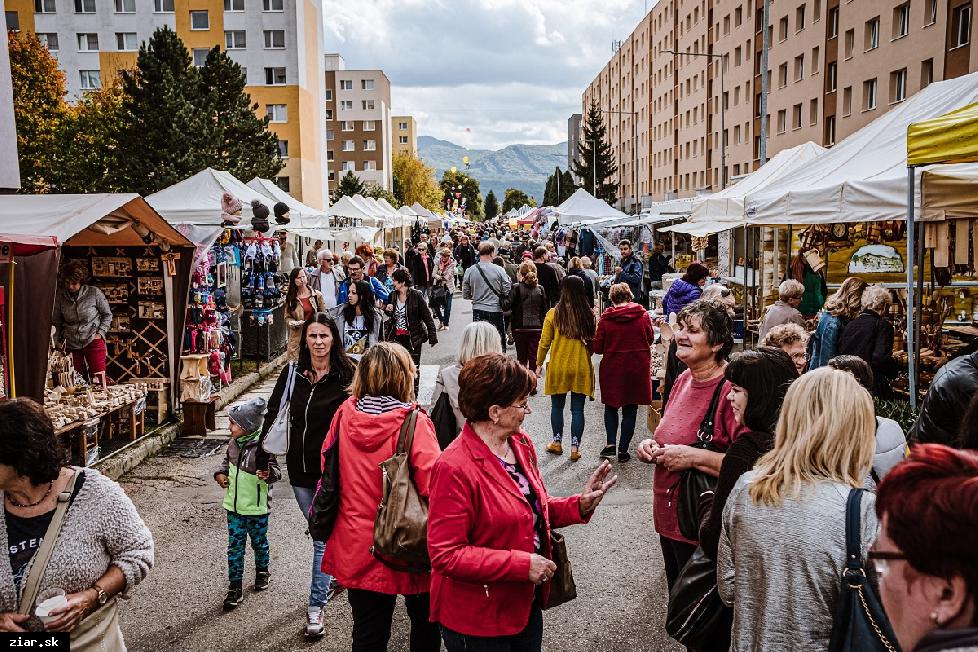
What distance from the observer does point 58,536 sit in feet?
8.50

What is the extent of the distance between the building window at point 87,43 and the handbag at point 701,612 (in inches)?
2277

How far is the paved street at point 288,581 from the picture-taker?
4.47 m

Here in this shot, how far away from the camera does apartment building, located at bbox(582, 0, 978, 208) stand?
86.1ft

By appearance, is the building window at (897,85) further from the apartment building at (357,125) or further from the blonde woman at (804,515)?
the apartment building at (357,125)

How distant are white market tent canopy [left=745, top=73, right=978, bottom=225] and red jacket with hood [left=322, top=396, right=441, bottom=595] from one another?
16.6ft

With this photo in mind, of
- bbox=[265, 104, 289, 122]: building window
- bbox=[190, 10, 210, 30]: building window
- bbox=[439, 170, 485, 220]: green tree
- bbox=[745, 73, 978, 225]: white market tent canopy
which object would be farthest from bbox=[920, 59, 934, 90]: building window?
bbox=[439, 170, 485, 220]: green tree

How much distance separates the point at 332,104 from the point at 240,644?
98.3 m

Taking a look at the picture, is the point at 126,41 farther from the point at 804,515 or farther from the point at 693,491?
the point at 804,515

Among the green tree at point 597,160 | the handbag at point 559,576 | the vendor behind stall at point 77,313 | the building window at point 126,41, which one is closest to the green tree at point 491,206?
the green tree at point 597,160

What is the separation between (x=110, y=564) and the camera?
271 centimetres

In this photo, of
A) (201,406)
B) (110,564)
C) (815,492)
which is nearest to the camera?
(815,492)

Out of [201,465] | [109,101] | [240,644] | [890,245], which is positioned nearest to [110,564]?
[240,644]

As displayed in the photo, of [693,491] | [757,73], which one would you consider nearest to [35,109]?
[757,73]

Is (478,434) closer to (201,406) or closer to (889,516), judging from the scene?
(889,516)
